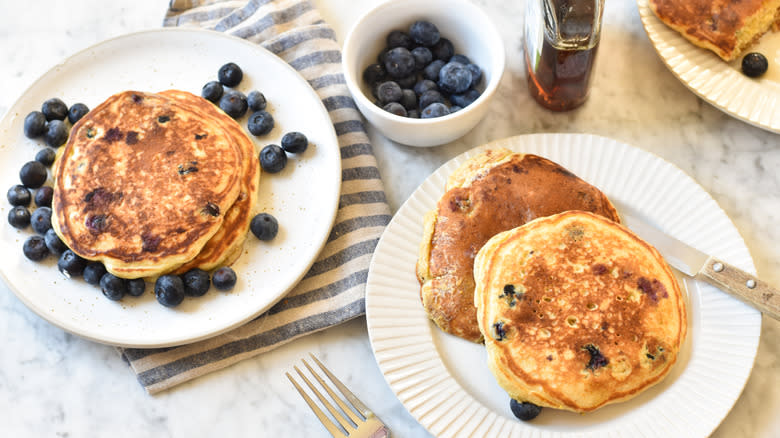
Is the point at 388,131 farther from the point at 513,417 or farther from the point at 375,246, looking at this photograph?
the point at 513,417

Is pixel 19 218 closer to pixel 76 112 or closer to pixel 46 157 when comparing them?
pixel 46 157

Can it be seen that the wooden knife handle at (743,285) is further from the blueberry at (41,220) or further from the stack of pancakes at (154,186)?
the blueberry at (41,220)

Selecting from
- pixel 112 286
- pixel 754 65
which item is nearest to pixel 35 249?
pixel 112 286

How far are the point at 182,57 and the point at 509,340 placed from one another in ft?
4.25

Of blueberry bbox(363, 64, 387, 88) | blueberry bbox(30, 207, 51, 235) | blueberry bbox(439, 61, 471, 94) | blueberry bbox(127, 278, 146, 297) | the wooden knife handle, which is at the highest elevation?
blueberry bbox(439, 61, 471, 94)

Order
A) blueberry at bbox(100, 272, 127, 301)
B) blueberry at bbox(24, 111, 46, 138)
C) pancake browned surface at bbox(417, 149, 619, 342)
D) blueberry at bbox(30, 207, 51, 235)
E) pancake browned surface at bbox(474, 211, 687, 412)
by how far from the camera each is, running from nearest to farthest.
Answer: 1. pancake browned surface at bbox(474, 211, 687, 412)
2. pancake browned surface at bbox(417, 149, 619, 342)
3. blueberry at bbox(100, 272, 127, 301)
4. blueberry at bbox(30, 207, 51, 235)
5. blueberry at bbox(24, 111, 46, 138)

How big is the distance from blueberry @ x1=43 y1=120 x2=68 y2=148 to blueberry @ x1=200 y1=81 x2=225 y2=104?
1.31ft

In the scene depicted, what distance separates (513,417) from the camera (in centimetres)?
164

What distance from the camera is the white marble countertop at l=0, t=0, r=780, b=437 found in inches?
71.4

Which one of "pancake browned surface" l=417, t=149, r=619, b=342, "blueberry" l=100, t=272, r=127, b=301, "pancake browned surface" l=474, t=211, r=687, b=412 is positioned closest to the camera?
"pancake browned surface" l=474, t=211, r=687, b=412

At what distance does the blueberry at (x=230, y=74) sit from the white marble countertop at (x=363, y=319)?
0.41 metres

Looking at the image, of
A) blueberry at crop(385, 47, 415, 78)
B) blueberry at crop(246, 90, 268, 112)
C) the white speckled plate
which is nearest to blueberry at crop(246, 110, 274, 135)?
blueberry at crop(246, 90, 268, 112)

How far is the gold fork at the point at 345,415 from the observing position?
1.70 m

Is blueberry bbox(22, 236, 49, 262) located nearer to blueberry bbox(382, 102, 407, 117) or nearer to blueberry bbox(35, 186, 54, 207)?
blueberry bbox(35, 186, 54, 207)
